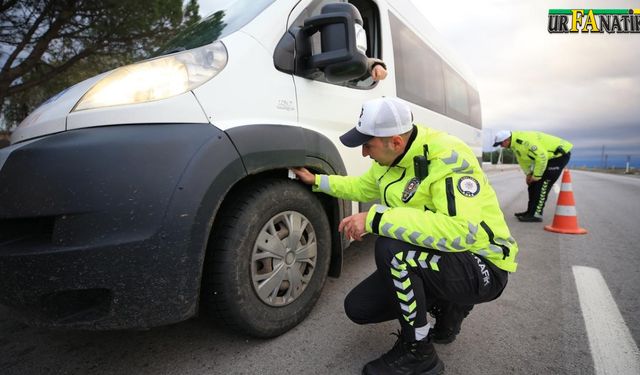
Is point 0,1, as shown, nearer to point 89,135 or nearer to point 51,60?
point 51,60

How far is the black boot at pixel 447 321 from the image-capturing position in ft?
5.52

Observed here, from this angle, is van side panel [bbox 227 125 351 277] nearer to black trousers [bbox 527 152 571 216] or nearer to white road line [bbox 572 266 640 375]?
white road line [bbox 572 266 640 375]

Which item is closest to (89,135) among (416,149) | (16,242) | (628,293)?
(16,242)

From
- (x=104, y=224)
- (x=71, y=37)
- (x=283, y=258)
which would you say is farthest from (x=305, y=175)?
(x=71, y=37)

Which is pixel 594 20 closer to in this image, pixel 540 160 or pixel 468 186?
pixel 540 160

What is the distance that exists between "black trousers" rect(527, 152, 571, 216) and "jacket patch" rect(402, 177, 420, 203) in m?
4.34

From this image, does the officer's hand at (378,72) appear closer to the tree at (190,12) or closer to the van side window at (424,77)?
the van side window at (424,77)

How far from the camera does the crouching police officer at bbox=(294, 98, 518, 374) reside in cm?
137

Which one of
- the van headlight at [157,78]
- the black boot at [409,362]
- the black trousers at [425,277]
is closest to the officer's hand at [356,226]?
the black trousers at [425,277]

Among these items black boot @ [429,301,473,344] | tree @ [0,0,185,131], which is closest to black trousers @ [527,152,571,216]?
black boot @ [429,301,473,344]

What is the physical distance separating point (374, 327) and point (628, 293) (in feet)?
6.08

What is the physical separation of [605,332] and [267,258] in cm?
181

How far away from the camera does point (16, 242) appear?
4.09 feet

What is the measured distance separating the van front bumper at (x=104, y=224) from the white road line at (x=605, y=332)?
1847mm
